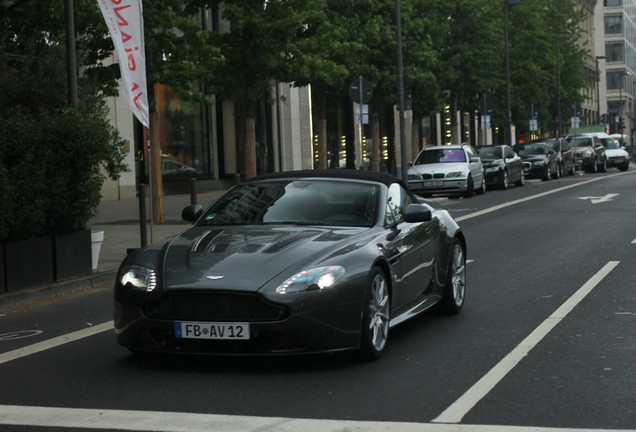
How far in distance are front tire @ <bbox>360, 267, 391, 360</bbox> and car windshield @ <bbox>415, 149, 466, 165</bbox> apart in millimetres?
27279

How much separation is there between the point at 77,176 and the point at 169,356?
5814 millimetres

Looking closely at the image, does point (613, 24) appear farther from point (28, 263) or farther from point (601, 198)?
point (28, 263)

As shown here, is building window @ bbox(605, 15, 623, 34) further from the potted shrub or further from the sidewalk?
the potted shrub

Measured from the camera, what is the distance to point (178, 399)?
7.17 metres

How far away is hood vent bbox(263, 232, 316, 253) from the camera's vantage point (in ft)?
26.8

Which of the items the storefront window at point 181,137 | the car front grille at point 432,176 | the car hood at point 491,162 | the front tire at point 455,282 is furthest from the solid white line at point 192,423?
the storefront window at point 181,137

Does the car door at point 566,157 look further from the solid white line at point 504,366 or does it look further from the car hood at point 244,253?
the car hood at point 244,253

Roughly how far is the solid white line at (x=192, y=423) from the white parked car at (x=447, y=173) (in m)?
28.1

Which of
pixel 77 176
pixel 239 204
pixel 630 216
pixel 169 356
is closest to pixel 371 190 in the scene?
pixel 239 204

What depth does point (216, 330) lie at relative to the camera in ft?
25.4

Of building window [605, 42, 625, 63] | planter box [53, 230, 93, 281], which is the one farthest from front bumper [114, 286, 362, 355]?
building window [605, 42, 625, 63]

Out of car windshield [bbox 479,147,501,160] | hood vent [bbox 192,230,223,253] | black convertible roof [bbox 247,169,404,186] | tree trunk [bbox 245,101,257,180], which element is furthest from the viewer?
car windshield [bbox 479,147,501,160]

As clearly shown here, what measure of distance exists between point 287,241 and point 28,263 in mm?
5595

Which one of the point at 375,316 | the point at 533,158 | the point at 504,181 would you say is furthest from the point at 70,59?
the point at 533,158
